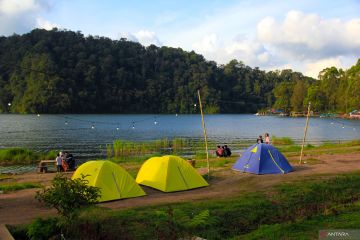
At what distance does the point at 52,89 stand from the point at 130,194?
114110mm

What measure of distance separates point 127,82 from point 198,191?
148796 millimetres

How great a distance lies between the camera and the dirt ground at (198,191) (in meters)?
12.6

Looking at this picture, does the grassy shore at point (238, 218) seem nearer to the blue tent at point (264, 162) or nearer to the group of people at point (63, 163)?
the blue tent at point (264, 162)

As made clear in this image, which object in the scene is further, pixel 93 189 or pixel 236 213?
pixel 236 213

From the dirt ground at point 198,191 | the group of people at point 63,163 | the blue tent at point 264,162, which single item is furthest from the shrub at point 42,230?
the group of people at point 63,163

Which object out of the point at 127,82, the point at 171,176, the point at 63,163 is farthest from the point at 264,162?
the point at 127,82

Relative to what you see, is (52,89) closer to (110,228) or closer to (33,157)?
(33,157)

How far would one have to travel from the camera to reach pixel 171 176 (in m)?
16.1

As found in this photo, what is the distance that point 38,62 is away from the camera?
131875 mm

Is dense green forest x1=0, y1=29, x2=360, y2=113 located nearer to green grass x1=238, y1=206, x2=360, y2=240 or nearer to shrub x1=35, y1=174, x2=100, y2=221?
shrub x1=35, y1=174, x2=100, y2=221

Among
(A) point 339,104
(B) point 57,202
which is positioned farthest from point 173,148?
(A) point 339,104

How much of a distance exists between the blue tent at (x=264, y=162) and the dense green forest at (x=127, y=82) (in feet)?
360

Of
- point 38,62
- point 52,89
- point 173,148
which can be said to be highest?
point 38,62

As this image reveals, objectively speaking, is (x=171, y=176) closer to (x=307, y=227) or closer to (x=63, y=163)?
(x=307, y=227)
